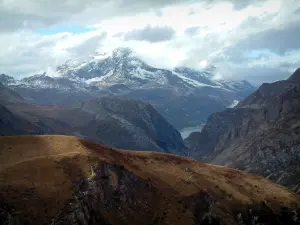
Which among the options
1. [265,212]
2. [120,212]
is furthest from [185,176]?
[120,212]

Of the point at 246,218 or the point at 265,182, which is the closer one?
the point at 246,218

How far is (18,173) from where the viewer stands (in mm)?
71812

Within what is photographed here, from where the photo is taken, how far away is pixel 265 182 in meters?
112

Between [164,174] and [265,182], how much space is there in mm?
31840

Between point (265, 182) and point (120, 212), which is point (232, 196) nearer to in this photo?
point (265, 182)

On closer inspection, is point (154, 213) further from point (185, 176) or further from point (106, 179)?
point (185, 176)

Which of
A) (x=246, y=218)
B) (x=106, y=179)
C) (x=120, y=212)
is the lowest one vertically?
(x=246, y=218)

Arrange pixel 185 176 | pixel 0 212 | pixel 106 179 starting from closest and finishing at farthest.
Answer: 1. pixel 0 212
2. pixel 106 179
3. pixel 185 176

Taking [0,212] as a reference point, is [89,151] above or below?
above

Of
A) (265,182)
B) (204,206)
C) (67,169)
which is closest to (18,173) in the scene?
(67,169)

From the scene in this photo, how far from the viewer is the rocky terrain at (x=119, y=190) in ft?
220

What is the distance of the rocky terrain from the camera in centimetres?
6694

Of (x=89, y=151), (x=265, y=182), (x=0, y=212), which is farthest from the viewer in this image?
(x=265, y=182)

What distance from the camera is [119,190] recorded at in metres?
79.6
